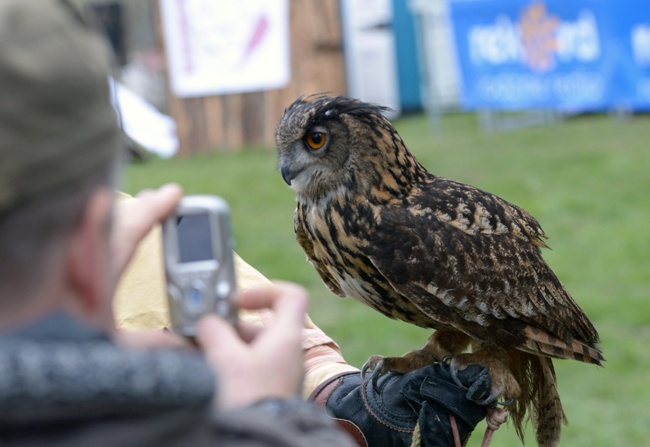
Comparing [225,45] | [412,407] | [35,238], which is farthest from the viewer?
[225,45]

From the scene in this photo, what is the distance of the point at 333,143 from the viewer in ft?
10.2

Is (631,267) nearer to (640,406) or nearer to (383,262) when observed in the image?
(640,406)

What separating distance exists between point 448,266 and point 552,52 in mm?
9305

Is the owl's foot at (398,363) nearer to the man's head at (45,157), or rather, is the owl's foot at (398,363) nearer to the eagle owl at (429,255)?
the eagle owl at (429,255)

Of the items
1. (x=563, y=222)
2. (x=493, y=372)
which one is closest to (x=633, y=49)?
(x=563, y=222)

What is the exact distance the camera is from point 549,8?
38.3 feet

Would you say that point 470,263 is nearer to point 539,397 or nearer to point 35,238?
point 539,397

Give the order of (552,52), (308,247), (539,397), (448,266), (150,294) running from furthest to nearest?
(552,52), (308,247), (539,397), (448,266), (150,294)

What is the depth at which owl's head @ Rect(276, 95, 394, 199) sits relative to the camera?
120 inches

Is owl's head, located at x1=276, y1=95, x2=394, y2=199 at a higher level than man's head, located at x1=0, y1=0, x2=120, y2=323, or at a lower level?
lower

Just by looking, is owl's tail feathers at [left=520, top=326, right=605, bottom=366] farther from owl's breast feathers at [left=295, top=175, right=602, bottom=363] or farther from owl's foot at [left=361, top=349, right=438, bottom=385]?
owl's foot at [left=361, top=349, right=438, bottom=385]

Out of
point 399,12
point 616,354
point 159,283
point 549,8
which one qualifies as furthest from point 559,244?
point 399,12

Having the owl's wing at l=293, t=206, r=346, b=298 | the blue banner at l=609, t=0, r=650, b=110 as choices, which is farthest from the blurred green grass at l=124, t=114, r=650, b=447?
the owl's wing at l=293, t=206, r=346, b=298

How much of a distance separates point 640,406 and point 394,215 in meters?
2.69
